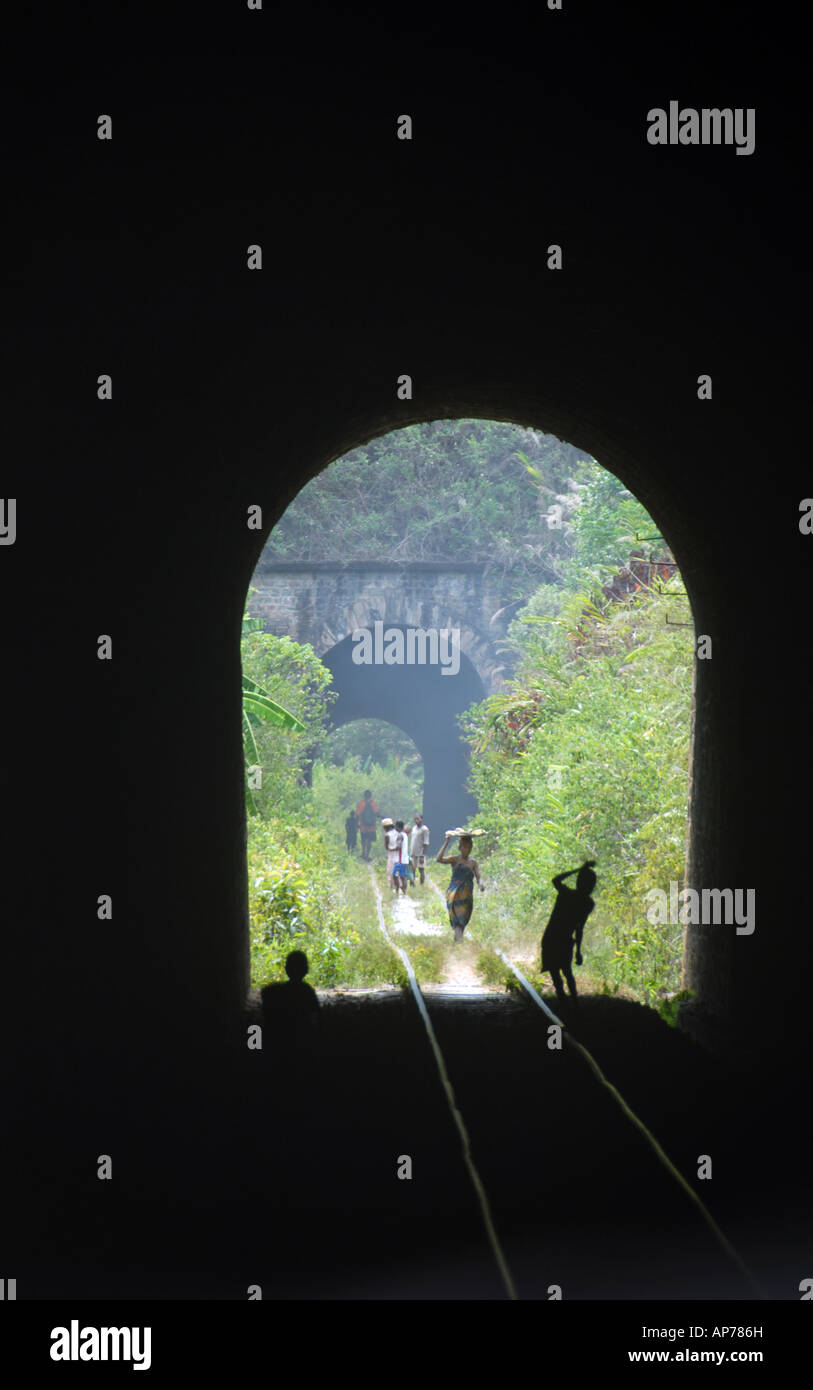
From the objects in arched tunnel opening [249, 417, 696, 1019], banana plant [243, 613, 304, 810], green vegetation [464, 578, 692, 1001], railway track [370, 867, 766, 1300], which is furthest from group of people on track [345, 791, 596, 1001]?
banana plant [243, 613, 304, 810]

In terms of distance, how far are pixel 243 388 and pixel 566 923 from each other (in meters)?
4.25

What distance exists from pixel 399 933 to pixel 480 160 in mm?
11293

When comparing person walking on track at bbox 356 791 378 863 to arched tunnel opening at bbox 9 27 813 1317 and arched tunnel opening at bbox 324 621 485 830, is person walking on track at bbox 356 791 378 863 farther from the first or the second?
arched tunnel opening at bbox 9 27 813 1317

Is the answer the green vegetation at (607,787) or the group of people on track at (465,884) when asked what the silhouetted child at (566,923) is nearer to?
the group of people on track at (465,884)

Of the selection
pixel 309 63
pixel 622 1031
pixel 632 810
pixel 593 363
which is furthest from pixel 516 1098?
pixel 632 810

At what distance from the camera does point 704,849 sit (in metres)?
8.88

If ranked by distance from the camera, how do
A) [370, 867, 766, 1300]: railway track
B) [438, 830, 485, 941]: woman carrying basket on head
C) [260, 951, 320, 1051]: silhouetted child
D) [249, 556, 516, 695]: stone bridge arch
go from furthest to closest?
1. [249, 556, 516, 695]: stone bridge arch
2. [438, 830, 485, 941]: woman carrying basket on head
3. [260, 951, 320, 1051]: silhouetted child
4. [370, 867, 766, 1300]: railway track

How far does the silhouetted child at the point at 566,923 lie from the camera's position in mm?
8727

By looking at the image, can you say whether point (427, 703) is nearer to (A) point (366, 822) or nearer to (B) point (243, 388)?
(A) point (366, 822)

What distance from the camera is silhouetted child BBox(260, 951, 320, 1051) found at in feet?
23.8

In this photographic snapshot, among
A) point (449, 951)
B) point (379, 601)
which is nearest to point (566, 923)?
point (449, 951)

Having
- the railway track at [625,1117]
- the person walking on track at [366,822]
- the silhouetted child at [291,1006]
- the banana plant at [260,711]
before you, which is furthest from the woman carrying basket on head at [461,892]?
the person walking on track at [366,822]

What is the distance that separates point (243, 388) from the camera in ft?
24.7

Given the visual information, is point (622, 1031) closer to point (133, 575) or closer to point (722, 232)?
point (133, 575)
